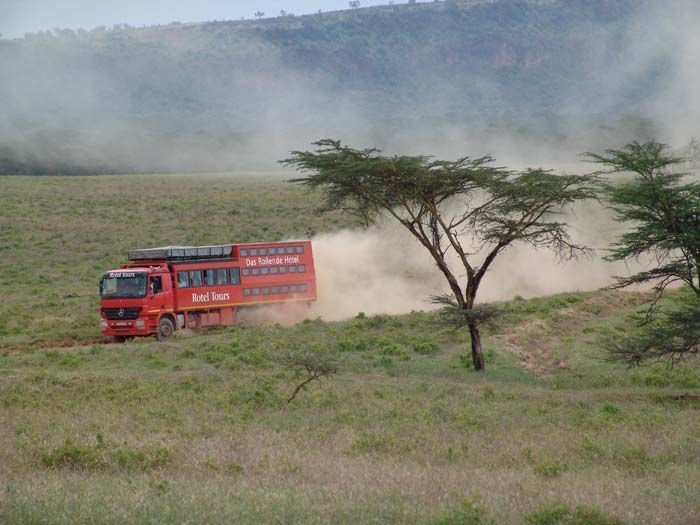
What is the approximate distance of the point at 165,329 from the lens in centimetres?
3422

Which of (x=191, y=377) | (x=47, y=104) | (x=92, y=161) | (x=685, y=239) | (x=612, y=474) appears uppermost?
(x=47, y=104)

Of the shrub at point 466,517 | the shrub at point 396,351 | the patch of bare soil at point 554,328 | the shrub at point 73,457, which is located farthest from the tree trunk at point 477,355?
the shrub at point 466,517

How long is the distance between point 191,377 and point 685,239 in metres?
13.2

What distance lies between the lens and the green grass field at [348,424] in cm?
1012

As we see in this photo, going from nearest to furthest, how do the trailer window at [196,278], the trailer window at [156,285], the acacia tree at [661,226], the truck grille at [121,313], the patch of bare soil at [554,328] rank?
the acacia tree at [661,226], the patch of bare soil at [554,328], the truck grille at [121,313], the trailer window at [156,285], the trailer window at [196,278]

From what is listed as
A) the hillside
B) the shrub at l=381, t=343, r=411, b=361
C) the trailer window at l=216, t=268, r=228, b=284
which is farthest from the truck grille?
the hillside

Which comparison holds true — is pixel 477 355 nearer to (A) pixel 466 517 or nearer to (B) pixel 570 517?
(B) pixel 570 517

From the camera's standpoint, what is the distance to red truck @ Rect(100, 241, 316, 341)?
33250 millimetres

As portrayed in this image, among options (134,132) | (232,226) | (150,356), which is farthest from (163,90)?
(150,356)

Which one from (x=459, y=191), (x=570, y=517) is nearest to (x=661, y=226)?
(x=459, y=191)

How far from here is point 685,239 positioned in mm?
21938

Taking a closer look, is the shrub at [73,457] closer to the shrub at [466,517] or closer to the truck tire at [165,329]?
the shrub at [466,517]

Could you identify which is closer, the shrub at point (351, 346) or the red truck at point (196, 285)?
the shrub at point (351, 346)

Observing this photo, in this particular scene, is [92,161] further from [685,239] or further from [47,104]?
[685,239]
